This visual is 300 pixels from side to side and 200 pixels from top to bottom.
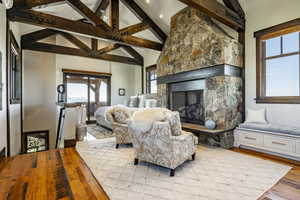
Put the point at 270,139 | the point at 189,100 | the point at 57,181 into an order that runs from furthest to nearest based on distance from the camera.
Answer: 1. the point at 189,100
2. the point at 270,139
3. the point at 57,181

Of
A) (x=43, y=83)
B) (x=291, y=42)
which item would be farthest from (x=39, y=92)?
(x=291, y=42)

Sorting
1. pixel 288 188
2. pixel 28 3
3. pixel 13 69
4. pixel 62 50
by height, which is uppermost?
pixel 28 3

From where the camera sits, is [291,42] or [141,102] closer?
[291,42]

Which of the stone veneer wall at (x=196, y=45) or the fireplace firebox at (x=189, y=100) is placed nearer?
the stone veneer wall at (x=196, y=45)

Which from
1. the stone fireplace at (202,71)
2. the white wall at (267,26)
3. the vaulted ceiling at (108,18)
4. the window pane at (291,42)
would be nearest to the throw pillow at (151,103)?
the stone fireplace at (202,71)

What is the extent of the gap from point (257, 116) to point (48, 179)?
422cm

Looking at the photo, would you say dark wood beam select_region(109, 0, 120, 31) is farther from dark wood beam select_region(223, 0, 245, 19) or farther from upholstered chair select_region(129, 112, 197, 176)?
upholstered chair select_region(129, 112, 197, 176)

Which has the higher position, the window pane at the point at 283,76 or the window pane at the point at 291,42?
the window pane at the point at 291,42

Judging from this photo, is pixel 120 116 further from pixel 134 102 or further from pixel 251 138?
pixel 251 138

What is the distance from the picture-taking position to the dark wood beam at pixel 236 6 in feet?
12.4

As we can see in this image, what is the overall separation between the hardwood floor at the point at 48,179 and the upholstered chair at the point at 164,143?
844 mm

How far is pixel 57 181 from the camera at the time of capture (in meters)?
2.21

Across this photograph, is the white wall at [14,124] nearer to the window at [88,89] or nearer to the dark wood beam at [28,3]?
the dark wood beam at [28,3]

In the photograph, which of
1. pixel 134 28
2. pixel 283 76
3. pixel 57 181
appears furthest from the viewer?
pixel 134 28
